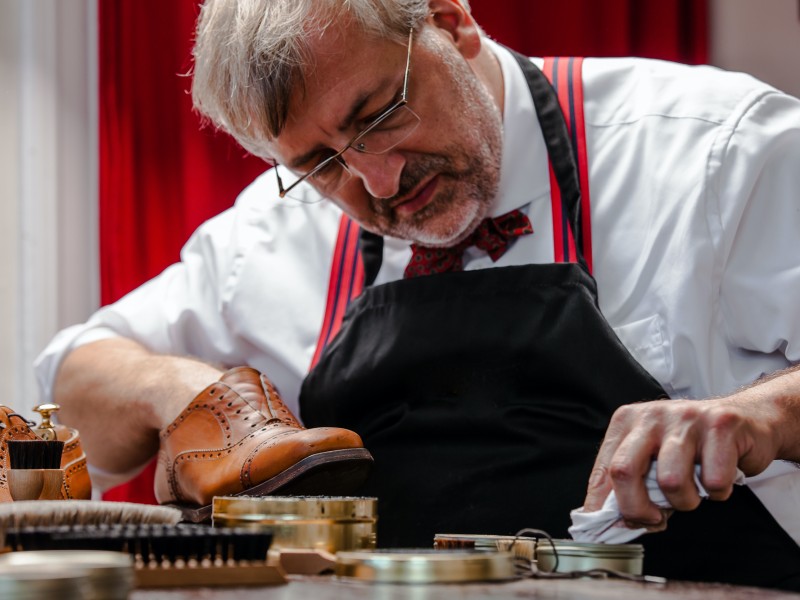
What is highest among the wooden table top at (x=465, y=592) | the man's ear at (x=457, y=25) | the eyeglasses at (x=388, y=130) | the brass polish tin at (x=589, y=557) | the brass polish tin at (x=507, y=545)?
the man's ear at (x=457, y=25)

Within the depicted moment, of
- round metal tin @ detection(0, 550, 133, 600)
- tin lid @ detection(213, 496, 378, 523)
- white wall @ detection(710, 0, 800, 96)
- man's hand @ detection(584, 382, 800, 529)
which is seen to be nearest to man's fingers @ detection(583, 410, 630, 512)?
man's hand @ detection(584, 382, 800, 529)

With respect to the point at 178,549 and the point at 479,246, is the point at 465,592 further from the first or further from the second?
the point at 479,246

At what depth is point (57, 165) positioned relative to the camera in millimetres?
3039

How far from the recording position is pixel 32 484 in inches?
40.8

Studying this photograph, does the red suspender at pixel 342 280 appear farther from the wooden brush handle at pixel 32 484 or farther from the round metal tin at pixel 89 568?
the round metal tin at pixel 89 568

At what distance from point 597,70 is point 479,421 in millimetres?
682

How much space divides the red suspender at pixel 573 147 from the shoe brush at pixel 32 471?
0.84m

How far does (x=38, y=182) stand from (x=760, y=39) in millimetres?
2181

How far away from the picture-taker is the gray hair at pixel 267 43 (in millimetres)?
1538

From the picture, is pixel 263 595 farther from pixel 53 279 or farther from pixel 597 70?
pixel 53 279

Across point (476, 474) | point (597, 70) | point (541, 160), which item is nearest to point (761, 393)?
point (476, 474)

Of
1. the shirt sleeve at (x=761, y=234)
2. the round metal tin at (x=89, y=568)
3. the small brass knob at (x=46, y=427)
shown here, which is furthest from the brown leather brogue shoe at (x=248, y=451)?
the shirt sleeve at (x=761, y=234)

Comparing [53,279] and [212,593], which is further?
[53,279]

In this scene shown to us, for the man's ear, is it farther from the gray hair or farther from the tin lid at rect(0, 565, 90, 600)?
the tin lid at rect(0, 565, 90, 600)
